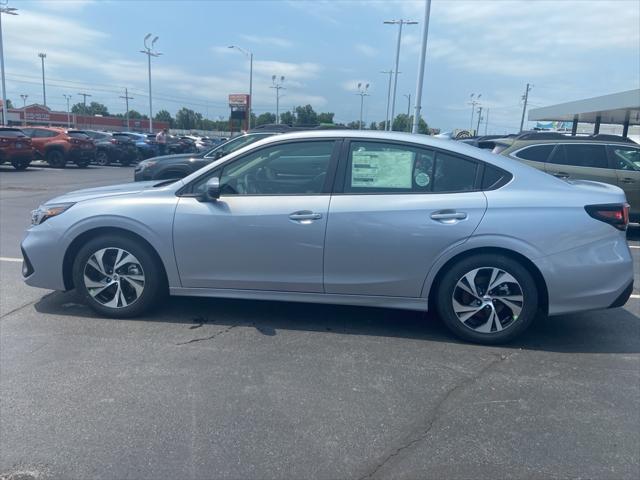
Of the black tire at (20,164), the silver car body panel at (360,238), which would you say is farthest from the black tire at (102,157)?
the silver car body panel at (360,238)

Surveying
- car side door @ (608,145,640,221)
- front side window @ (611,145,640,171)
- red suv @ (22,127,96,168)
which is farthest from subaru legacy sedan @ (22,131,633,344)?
red suv @ (22,127,96,168)

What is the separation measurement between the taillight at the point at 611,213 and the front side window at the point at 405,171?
3.09ft

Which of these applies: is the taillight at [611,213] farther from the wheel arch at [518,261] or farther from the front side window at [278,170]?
the front side window at [278,170]

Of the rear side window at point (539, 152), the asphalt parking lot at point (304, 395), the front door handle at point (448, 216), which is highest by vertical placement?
the rear side window at point (539, 152)

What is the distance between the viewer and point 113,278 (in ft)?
15.5

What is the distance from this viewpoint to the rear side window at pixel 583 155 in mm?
9578

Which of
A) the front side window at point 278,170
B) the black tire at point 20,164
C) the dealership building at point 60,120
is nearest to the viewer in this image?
the front side window at point 278,170

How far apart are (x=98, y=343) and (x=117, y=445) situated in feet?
4.90

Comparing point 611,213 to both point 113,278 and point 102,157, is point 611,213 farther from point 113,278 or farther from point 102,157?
point 102,157

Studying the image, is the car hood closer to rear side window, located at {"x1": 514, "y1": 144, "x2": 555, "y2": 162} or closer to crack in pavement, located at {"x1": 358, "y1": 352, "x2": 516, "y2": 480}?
crack in pavement, located at {"x1": 358, "y1": 352, "x2": 516, "y2": 480}

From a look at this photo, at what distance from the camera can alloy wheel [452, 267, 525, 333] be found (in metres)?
4.30

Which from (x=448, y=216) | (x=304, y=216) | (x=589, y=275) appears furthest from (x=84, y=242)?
(x=589, y=275)

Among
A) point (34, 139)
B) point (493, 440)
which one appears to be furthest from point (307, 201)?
point (34, 139)

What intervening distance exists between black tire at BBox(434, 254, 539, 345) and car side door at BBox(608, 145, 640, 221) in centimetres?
629
